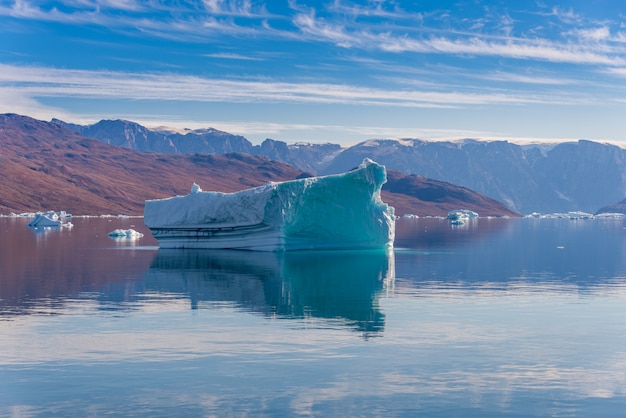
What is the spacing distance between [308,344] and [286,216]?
117ft

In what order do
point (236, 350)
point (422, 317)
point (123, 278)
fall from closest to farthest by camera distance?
point (236, 350) → point (422, 317) → point (123, 278)

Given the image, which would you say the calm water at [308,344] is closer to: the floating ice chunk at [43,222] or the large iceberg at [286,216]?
the large iceberg at [286,216]

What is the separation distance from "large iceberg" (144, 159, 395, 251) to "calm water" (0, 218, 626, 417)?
46.8ft

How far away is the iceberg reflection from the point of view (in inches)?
1151

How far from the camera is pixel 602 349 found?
22.1 metres

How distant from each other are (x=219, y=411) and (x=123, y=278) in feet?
84.3

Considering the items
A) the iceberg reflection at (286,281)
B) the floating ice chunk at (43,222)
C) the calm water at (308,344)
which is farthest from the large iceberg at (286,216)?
the floating ice chunk at (43,222)

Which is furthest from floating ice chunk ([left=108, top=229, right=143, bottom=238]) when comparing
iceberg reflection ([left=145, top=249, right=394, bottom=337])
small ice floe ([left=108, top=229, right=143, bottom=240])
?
iceberg reflection ([left=145, top=249, right=394, bottom=337])

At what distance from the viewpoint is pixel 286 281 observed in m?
39.7

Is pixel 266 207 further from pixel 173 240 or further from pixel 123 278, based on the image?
pixel 123 278

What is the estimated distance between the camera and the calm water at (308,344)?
53.7 feet

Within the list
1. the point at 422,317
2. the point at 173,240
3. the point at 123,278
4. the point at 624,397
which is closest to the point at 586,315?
the point at 422,317

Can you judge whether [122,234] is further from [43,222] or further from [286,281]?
[286,281]

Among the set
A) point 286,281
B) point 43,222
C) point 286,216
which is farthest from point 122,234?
point 286,281
